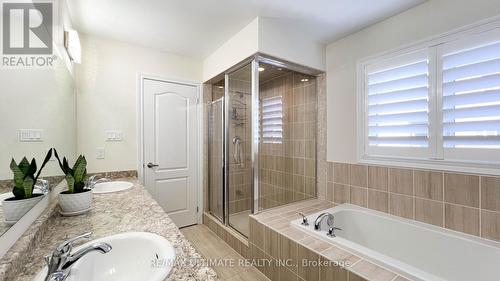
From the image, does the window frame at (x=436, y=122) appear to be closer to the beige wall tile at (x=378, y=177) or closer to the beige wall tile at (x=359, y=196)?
the beige wall tile at (x=378, y=177)

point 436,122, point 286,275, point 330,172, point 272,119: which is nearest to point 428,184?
point 436,122

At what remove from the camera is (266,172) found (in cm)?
255

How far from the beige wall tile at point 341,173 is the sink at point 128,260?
6.74 ft

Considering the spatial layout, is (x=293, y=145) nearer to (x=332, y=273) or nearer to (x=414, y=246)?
(x=414, y=246)

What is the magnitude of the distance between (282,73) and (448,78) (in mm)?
1543

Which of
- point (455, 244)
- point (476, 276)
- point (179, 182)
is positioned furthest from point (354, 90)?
point (179, 182)

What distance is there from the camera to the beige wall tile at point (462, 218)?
1.56 meters

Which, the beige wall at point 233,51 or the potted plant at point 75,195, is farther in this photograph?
the beige wall at point 233,51

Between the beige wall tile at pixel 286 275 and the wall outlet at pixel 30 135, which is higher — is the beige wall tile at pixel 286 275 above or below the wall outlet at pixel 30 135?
below

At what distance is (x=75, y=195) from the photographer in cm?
127

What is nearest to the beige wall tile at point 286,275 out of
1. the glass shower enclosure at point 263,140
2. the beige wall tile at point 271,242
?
the beige wall tile at point 271,242

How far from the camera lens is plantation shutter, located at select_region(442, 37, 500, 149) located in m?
1.46

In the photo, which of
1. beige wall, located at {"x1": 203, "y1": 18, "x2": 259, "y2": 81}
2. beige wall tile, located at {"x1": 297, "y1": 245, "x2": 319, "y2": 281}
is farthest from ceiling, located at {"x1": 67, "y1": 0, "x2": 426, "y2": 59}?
beige wall tile, located at {"x1": 297, "y1": 245, "x2": 319, "y2": 281}

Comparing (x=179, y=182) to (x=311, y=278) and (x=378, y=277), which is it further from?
(x=378, y=277)
